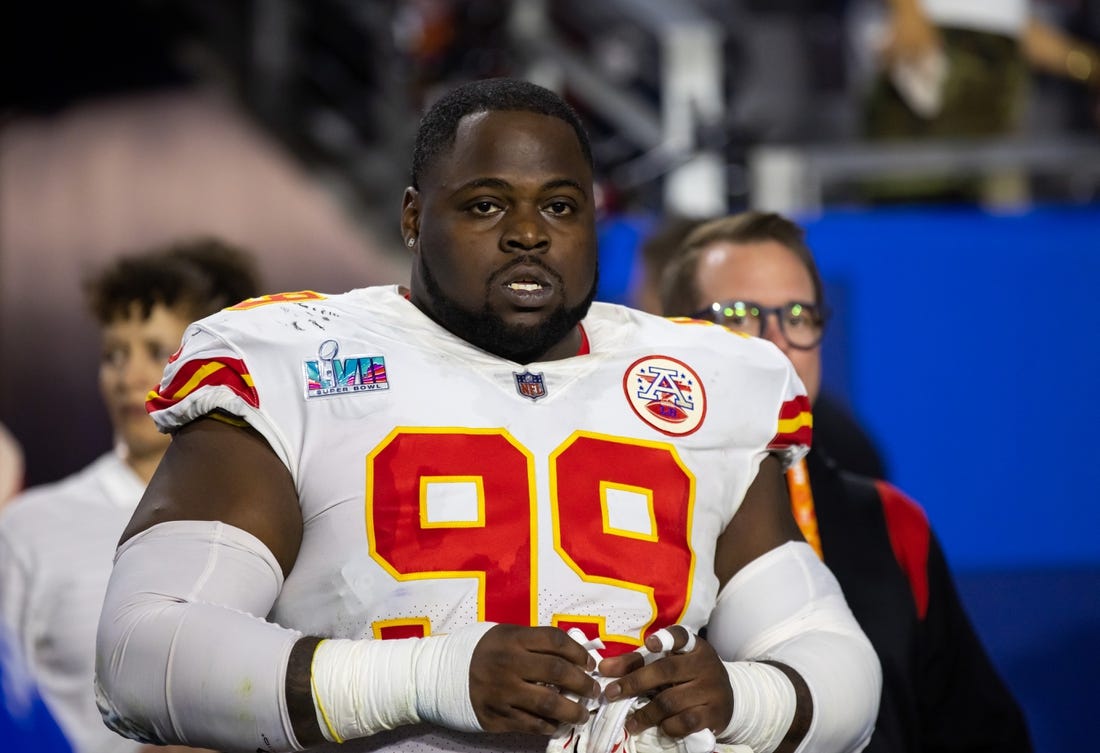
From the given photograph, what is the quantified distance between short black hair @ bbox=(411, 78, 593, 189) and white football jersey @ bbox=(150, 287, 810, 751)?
0.63ft

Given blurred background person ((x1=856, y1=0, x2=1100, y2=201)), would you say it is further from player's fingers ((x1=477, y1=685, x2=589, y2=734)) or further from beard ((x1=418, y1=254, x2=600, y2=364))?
player's fingers ((x1=477, y1=685, x2=589, y2=734))

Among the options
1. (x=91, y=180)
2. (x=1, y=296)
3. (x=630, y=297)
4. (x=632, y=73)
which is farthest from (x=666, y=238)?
(x=91, y=180)

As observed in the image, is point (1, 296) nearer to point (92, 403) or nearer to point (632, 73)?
point (92, 403)

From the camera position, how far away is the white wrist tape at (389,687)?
1397mm

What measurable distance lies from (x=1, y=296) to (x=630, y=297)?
280 centimetres

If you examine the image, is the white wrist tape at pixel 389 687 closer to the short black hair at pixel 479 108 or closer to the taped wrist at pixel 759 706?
the taped wrist at pixel 759 706

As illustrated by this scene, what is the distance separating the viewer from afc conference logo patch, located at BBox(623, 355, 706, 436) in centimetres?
168

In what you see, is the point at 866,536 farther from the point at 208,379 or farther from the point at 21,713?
the point at 21,713

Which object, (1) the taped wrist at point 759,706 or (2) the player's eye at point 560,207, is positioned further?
(2) the player's eye at point 560,207

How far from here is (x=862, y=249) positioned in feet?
12.2

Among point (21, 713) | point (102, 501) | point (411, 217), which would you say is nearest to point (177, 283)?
point (102, 501)

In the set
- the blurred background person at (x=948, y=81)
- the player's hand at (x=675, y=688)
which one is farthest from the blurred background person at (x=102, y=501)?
the blurred background person at (x=948, y=81)

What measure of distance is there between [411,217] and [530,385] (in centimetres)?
26

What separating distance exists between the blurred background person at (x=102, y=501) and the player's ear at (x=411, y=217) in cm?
72
